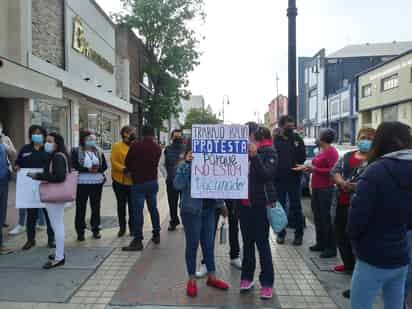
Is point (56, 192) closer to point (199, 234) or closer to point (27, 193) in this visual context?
point (27, 193)

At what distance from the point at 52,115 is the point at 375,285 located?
13.8m

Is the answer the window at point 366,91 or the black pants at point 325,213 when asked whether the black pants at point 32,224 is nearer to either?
the black pants at point 325,213

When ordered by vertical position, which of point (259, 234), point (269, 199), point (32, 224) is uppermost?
point (269, 199)

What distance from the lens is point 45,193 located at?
5.06 m

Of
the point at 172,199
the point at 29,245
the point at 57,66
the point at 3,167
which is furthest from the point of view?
the point at 57,66

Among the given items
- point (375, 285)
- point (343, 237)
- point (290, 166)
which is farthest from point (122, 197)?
point (375, 285)

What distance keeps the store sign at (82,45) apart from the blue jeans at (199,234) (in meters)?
12.9

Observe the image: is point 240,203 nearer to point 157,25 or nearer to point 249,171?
point 249,171

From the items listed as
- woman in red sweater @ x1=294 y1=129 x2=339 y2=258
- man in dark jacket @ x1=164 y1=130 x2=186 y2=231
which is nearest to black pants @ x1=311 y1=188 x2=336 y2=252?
woman in red sweater @ x1=294 y1=129 x2=339 y2=258

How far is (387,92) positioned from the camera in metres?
39.7

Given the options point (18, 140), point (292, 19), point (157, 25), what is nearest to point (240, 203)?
point (292, 19)

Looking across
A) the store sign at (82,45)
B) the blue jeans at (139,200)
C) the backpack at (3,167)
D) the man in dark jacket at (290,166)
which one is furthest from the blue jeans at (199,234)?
the store sign at (82,45)

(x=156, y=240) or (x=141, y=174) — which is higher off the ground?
(x=141, y=174)

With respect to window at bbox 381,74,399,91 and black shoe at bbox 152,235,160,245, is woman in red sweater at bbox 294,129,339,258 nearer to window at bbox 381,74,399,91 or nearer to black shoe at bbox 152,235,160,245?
black shoe at bbox 152,235,160,245
